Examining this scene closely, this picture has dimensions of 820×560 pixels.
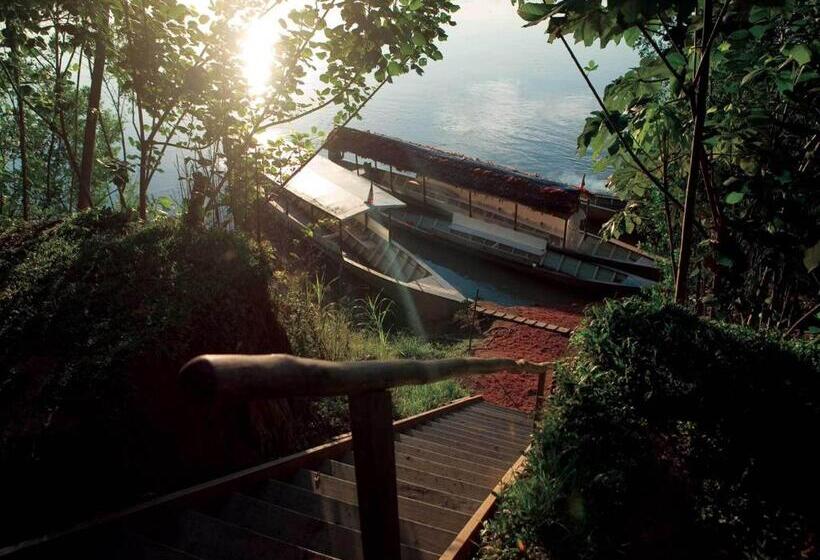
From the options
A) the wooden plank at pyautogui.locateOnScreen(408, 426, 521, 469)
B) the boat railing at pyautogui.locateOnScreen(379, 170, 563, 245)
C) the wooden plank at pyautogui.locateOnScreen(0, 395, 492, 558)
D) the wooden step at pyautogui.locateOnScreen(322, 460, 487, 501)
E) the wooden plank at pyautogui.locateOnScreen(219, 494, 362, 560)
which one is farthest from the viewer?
the boat railing at pyautogui.locateOnScreen(379, 170, 563, 245)

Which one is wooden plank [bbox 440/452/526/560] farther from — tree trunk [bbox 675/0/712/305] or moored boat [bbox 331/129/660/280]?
moored boat [bbox 331/129/660/280]

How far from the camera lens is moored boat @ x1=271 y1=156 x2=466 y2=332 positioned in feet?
50.1

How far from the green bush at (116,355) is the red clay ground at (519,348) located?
6.41m

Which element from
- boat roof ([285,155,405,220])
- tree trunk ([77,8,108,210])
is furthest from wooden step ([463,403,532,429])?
boat roof ([285,155,405,220])

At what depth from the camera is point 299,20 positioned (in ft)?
15.2

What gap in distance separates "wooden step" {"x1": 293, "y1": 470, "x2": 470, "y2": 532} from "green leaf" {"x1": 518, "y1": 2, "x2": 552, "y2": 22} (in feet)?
10.0

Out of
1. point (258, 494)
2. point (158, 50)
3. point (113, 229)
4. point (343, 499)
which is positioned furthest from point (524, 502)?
point (158, 50)

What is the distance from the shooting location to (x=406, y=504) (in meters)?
3.25

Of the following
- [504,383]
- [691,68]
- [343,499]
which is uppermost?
[691,68]

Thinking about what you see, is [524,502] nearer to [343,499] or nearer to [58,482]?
[343,499]

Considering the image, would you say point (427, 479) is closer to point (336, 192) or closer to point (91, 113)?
point (91, 113)

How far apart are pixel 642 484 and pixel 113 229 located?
4964 mm

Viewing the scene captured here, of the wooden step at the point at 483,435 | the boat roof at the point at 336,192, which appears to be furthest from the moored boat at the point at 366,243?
the wooden step at the point at 483,435

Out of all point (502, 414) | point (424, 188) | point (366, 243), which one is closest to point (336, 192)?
point (366, 243)
